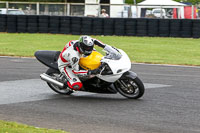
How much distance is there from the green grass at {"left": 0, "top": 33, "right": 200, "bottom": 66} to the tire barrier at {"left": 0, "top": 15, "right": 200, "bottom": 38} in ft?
1.26

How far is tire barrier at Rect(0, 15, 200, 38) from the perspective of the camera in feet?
80.1

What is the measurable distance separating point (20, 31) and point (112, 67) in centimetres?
1920

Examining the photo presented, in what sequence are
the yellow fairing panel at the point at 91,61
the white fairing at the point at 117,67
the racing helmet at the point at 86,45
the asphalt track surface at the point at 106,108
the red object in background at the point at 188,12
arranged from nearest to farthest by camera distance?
the asphalt track surface at the point at 106,108 < the white fairing at the point at 117,67 < the racing helmet at the point at 86,45 < the yellow fairing panel at the point at 91,61 < the red object in background at the point at 188,12

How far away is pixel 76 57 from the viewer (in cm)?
872

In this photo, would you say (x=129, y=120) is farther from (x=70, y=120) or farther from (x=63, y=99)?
(x=63, y=99)

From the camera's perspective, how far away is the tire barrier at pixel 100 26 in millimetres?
24422

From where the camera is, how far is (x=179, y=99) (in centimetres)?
885

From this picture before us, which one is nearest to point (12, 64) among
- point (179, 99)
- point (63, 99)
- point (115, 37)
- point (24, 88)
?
point (24, 88)

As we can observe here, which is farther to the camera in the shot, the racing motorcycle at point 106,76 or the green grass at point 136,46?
the green grass at point 136,46

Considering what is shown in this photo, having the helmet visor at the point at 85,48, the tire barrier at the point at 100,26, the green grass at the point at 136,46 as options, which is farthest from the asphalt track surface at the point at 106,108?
the tire barrier at the point at 100,26

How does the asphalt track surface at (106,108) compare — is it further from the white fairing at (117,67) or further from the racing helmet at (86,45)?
the racing helmet at (86,45)

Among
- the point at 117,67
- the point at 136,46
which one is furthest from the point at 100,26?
the point at 117,67

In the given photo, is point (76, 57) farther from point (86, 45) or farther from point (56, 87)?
point (56, 87)

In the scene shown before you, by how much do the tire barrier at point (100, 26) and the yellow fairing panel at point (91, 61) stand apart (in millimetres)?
15929
